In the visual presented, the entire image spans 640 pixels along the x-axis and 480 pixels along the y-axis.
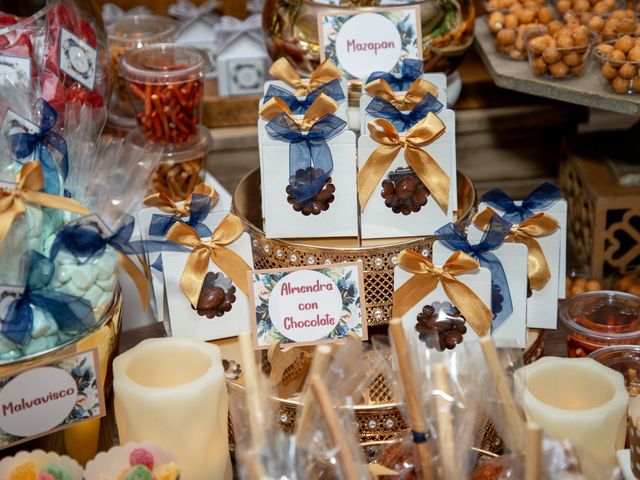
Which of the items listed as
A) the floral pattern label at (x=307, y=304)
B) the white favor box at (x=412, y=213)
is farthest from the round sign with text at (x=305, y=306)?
the white favor box at (x=412, y=213)

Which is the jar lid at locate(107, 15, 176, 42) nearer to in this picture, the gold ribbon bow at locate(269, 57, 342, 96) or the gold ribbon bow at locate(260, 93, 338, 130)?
the gold ribbon bow at locate(269, 57, 342, 96)

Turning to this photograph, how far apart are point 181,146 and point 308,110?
1.34 ft

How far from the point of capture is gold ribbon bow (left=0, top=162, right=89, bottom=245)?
1026 millimetres

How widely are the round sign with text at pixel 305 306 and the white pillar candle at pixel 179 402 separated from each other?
0.46 ft

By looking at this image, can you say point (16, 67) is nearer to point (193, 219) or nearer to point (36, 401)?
point (193, 219)

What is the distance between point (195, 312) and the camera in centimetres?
126

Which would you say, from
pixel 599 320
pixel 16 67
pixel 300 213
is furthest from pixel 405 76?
pixel 16 67

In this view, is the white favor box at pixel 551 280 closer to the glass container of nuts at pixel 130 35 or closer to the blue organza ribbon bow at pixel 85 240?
the blue organza ribbon bow at pixel 85 240

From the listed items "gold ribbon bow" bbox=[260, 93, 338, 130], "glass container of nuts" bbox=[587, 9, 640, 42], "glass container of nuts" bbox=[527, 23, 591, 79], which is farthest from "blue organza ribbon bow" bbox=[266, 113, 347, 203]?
"glass container of nuts" bbox=[587, 9, 640, 42]

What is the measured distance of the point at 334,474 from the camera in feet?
3.21

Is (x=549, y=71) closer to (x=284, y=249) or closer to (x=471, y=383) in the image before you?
(x=284, y=249)

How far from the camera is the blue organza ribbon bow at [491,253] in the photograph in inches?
46.8

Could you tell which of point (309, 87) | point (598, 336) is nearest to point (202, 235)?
point (309, 87)

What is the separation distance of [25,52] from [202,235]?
0.41 metres
